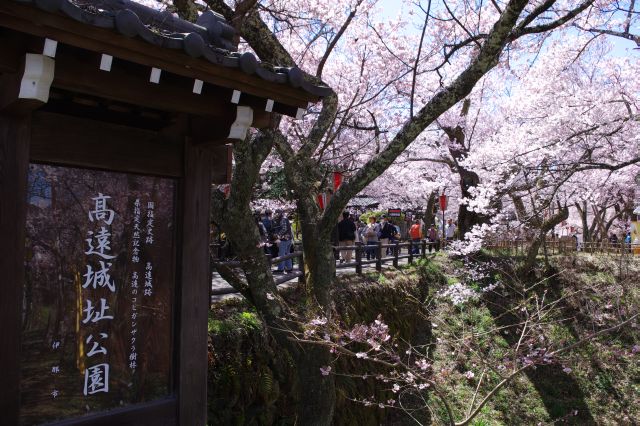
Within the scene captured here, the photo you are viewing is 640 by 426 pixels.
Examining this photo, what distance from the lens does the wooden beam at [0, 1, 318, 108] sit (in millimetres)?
2072

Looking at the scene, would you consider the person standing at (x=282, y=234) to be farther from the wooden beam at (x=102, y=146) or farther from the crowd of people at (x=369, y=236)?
the wooden beam at (x=102, y=146)

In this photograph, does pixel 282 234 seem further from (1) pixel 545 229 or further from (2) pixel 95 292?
(2) pixel 95 292

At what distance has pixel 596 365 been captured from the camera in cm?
1139

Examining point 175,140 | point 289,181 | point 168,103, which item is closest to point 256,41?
point 289,181

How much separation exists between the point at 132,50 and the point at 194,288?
158cm

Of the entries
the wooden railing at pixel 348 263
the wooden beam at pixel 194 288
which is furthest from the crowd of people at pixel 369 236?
the wooden beam at pixel 194 288

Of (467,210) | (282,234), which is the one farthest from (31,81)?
(467,210)

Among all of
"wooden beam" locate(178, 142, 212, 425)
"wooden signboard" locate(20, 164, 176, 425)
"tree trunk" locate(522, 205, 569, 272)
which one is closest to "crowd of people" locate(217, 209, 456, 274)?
"tree trunk" locate(522, 205, 569, 272)

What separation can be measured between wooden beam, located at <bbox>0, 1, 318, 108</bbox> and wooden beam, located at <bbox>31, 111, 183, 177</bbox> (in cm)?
71

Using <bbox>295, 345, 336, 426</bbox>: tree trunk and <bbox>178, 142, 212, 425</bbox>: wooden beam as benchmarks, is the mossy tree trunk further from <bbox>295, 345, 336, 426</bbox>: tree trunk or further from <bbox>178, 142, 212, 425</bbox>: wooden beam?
<bbox>178, 142, 212, 425</bbox>: wooden beam

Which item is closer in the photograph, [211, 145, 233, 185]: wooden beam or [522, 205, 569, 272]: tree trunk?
[211, 145, 233, 185]: wooden beam

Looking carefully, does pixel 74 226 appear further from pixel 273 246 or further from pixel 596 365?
pixel 596 365

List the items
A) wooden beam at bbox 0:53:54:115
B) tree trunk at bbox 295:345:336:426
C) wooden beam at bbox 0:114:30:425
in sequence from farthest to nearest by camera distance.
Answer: tree trunk at bbox 295:345:336:426 < wooden beam at bbox 0:114:30:425 < wooden beam at bbox 0:53:54:115

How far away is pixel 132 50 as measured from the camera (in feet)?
7.69
